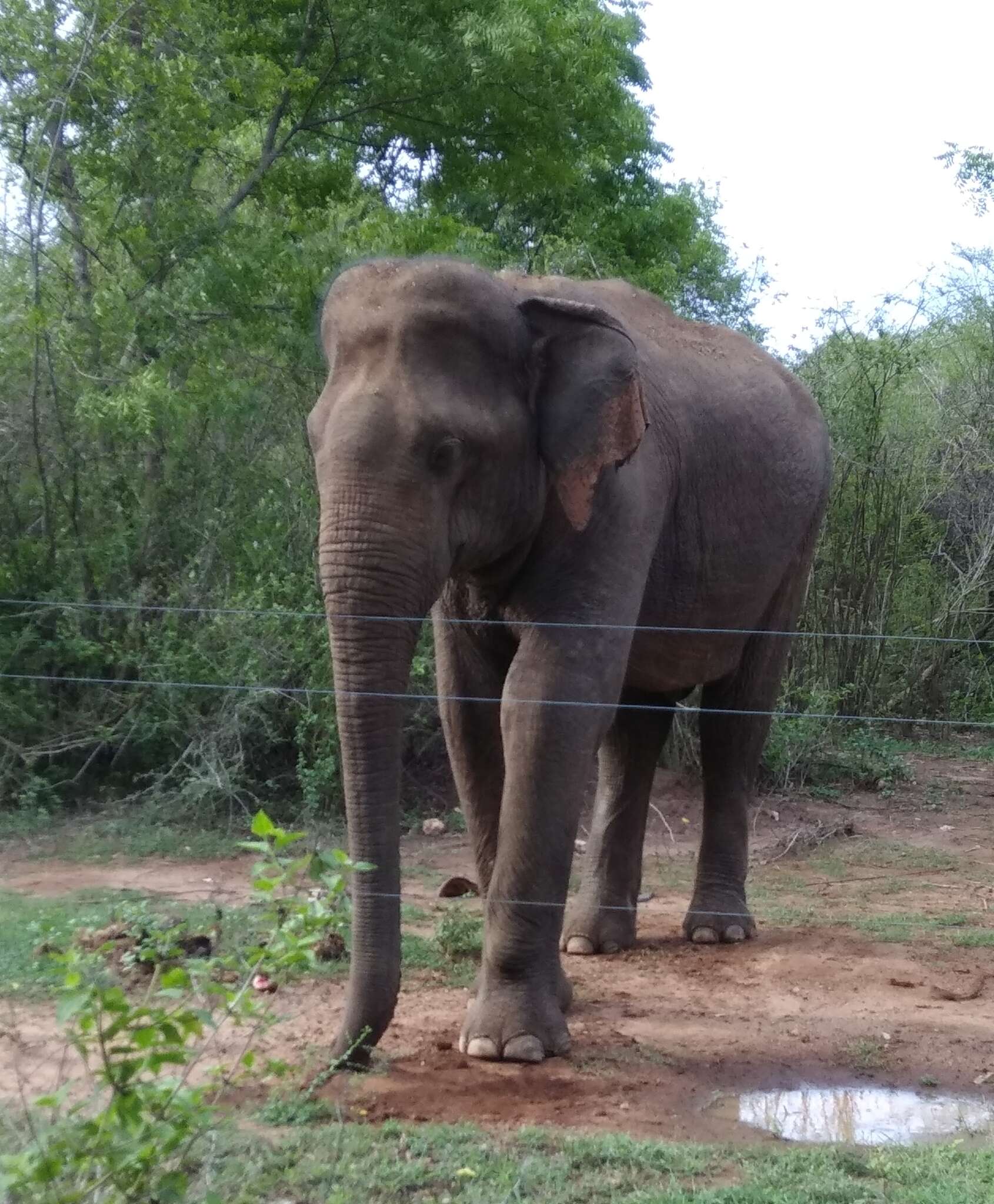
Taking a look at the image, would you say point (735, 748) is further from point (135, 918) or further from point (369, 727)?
point (369, 727)

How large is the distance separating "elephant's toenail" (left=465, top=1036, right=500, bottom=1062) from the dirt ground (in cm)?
5

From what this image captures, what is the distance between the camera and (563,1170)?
392 cm

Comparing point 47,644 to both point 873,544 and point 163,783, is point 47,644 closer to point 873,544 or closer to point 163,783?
point 163,783

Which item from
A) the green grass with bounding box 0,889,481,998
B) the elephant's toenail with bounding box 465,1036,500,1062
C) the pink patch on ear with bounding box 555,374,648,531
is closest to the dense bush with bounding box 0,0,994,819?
the green grass with bounding box 0,889,481,998

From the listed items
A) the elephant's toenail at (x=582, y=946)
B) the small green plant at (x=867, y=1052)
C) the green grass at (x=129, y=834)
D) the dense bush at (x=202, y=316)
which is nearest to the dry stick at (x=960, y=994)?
the small green plant at (x=867, y=1052)

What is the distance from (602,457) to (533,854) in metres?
1.41

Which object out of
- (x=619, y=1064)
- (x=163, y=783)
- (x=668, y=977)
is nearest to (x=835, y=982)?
(x=668, y=977)

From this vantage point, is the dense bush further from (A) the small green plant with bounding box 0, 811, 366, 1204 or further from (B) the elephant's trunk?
(A) the small green plant with bounding box 0, 811, 366, 1204

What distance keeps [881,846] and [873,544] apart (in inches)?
158

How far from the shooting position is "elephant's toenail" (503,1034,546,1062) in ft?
16.3

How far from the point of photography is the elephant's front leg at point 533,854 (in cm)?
507

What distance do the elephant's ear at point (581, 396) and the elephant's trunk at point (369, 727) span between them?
90cm

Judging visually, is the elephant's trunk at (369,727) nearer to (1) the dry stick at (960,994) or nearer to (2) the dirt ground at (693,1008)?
(2) the dirt ground at (693,1008)

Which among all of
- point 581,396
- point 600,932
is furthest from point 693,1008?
point 581,396
